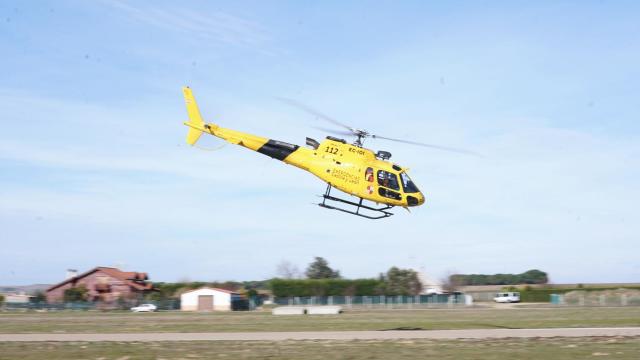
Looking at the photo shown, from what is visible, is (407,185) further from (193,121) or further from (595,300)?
(595,300)

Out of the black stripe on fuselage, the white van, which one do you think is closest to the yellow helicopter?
the black stripe on fuselage

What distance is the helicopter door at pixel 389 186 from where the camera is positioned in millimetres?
36562

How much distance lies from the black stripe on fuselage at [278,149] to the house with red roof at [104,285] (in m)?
69.0

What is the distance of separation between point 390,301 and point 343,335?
2390 inches

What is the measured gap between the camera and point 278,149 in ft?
127

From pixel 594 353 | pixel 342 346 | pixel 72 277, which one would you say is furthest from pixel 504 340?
pixel 72 277

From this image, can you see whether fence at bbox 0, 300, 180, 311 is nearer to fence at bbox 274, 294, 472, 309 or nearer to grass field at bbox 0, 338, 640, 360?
fence at bbox 274, 294, 472, 309

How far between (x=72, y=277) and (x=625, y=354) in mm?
91157

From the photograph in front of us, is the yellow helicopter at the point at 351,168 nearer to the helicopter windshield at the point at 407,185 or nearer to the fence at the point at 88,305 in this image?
the helicopter windshield at the point at 407,185

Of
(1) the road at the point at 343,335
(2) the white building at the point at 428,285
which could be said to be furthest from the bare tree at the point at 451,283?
(1) the road at the point at 343,335

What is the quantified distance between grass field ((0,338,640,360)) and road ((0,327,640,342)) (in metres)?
2.14

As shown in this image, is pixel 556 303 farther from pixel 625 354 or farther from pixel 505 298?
pixel 625 354

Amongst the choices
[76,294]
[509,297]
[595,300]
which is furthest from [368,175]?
[76,294]

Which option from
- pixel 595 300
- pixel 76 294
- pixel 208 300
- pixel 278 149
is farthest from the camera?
pixel 76 294
